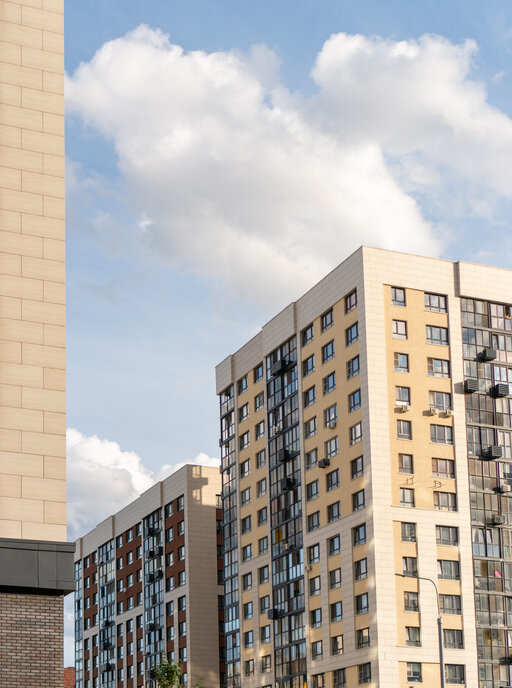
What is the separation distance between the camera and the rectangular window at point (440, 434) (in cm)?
9075

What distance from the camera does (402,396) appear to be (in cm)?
9062

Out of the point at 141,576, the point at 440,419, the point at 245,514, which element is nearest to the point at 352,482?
the point at 440,419

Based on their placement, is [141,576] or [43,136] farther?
[141,576]

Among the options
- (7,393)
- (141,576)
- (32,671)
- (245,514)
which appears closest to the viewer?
(32,671)

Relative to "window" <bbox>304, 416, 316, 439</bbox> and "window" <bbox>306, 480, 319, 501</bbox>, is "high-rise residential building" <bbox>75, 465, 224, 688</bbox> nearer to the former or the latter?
"window" <bbox>306, 480, 319, 501</bbox>

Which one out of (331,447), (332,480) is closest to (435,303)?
(331,447)

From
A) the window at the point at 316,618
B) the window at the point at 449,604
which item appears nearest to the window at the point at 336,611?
the window at the point at 316,618

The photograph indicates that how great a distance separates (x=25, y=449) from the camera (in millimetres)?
33000

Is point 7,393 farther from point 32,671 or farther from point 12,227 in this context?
point 32,671

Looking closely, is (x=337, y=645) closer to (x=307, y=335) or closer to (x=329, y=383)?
(x=329, y=383)

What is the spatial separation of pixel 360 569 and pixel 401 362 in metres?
15.4

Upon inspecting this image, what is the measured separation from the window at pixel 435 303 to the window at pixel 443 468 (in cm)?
1167

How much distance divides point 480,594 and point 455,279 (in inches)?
947

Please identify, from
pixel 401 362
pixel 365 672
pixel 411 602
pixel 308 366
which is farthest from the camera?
pixel 308 366
